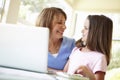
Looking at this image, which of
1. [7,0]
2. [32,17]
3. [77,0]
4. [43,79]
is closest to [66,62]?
[7,0]

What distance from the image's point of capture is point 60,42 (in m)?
1.85

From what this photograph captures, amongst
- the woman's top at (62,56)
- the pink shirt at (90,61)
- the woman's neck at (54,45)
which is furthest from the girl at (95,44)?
the woman's neck at (54,45)

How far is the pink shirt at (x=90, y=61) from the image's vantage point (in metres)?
1.43

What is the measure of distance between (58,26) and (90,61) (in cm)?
40

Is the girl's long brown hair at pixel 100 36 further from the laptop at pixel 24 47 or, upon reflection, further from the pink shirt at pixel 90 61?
the laptop at pixel 24 47

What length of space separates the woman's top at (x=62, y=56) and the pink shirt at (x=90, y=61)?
11 cm

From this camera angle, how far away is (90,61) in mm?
1500

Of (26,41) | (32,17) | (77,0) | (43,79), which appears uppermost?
(77,0)

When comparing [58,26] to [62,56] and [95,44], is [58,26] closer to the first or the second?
[62,56]

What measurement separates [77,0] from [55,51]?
56.3 inches

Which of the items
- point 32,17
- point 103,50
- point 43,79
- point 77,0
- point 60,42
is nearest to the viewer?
point 43,79

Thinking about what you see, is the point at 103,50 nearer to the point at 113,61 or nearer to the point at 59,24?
the point at 59,24

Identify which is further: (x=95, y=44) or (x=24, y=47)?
(x=95, y=44)

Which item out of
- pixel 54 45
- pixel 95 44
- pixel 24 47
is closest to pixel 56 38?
pixel 54 45
